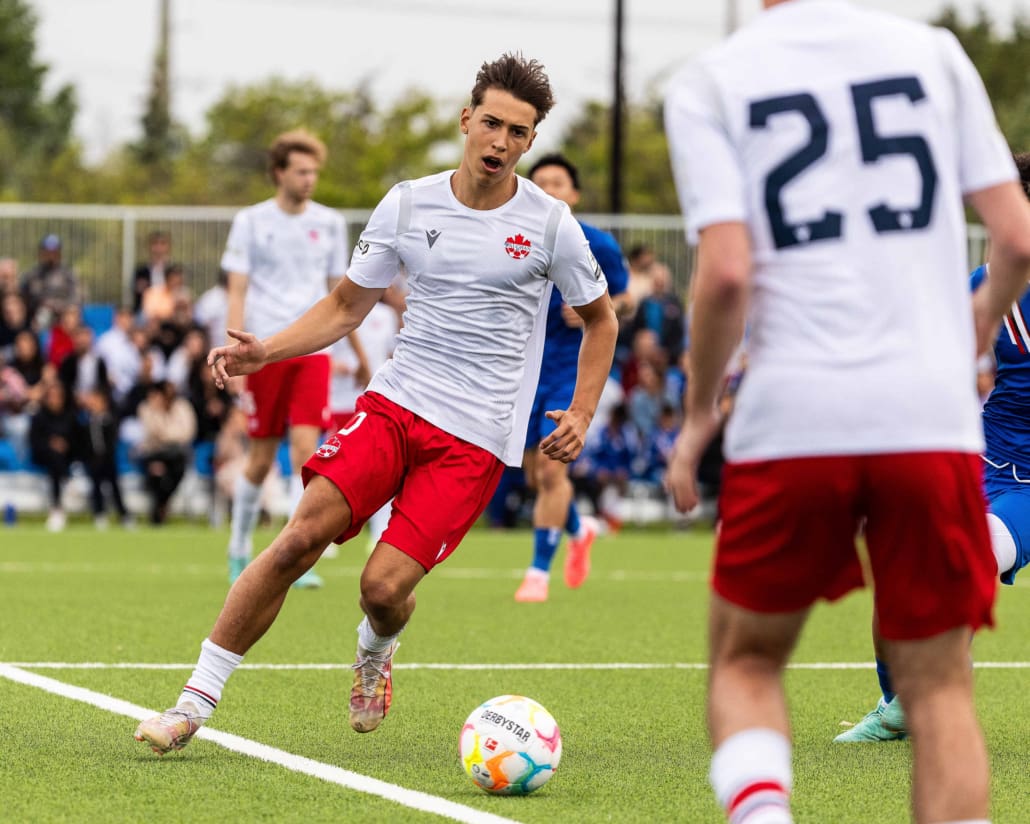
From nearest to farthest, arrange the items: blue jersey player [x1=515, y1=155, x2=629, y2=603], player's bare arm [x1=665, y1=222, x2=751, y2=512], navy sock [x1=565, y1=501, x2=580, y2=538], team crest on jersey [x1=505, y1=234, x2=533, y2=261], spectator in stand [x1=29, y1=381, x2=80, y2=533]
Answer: player's bare arm [x1=665, y1=222, x2=751, y2=512] → team crest on jersey [x1=505, y1=234, x2=533, y2=261] → blue jersey player [x1=515, y1=155, x2=629, y2=603] → navy sock [x1=565, y1=501, x2=580, y2=538] → spectator in stand [x1=29, y1=381, x2=80, y2=533]

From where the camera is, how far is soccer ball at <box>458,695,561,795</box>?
5113 mm

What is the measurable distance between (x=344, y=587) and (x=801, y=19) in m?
9.02

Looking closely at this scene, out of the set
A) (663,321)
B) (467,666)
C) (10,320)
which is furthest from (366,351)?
(467,666)

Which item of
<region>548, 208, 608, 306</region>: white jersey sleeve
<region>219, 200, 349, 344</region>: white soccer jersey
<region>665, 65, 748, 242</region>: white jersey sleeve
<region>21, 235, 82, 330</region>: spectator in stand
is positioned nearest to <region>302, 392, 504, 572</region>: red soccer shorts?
<region>548, 208, 608, 306</region>: white jersey sleeve

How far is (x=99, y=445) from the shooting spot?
1912 centimetres

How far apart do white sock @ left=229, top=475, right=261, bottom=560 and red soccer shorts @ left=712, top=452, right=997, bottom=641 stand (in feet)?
26.2

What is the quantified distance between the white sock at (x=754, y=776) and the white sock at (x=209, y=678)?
2.50 m

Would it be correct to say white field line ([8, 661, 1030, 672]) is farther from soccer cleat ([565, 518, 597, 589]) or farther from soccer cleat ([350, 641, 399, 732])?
soccer cleat ([565, 518, 597, 589])

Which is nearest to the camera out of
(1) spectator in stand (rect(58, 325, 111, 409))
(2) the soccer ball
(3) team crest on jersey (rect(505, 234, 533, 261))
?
(2) the soccer ball

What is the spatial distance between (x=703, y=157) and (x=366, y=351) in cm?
1198

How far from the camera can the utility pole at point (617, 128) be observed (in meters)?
29.0

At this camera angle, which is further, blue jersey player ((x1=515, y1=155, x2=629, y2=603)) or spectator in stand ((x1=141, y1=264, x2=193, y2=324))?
spectator in stand ((x1=141, y1=264, x2=193, y2=324))

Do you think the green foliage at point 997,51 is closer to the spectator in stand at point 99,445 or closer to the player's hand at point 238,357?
the spectator in stand at point 99,445

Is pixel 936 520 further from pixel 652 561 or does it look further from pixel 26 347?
pixel 26 347
